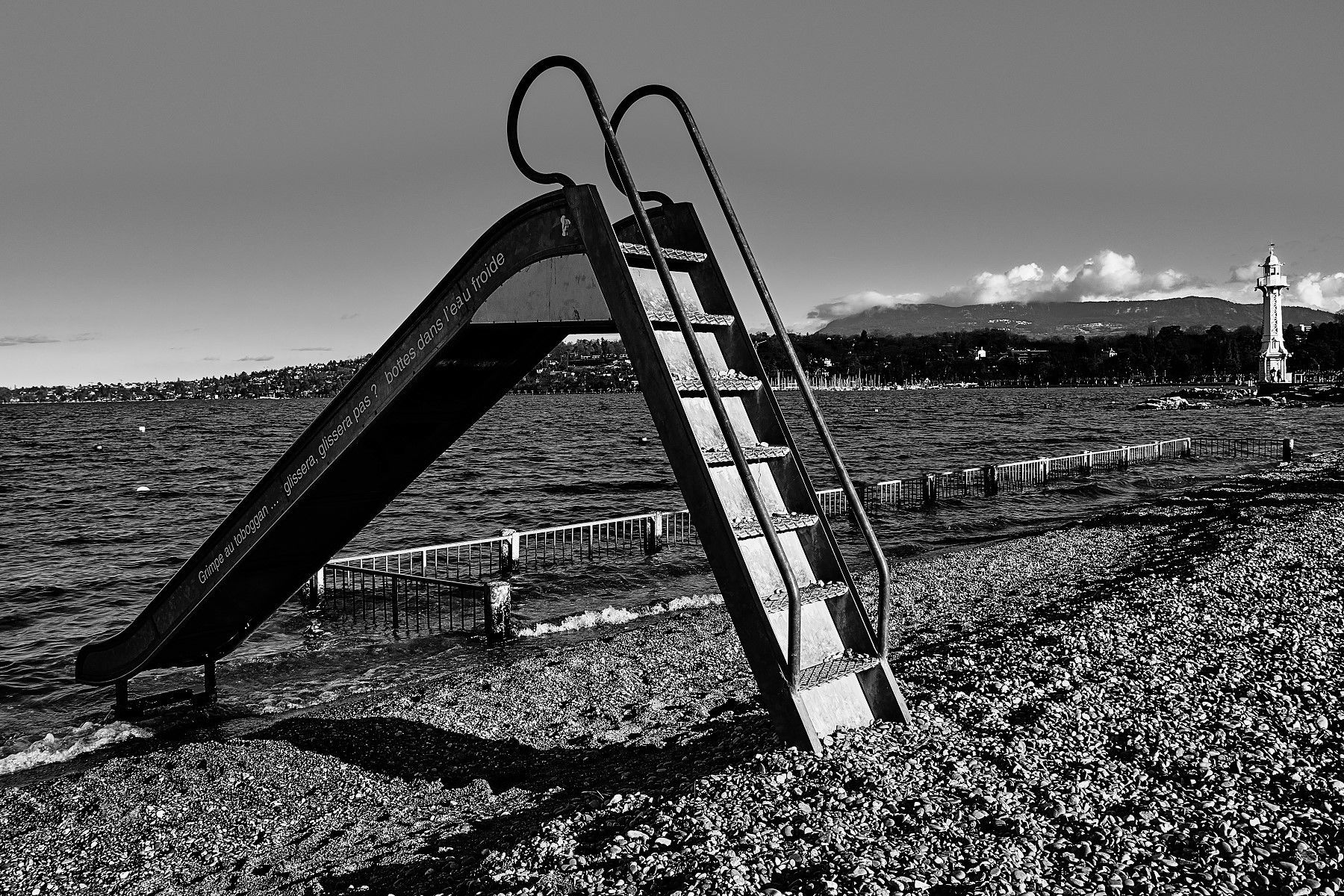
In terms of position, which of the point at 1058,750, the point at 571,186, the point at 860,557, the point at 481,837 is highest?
the point at 571,186

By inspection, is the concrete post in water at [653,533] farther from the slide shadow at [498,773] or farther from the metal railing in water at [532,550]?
the slide shadow at [498,773]

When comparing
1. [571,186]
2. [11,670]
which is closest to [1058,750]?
[571,186]

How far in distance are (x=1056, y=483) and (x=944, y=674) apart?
33739mm

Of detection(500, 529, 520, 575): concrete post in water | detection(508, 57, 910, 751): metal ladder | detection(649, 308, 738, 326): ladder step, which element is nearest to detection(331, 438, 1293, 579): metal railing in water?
detection(500, 529, 520, 575): concrete post in water

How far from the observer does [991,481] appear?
118 ft

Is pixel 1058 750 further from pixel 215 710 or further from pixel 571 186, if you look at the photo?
pixel 215 710

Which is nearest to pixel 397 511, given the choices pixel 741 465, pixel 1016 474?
pixel 1016 474

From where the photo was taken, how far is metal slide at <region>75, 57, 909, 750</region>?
5234 mm

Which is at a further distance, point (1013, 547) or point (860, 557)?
point (860, 557)

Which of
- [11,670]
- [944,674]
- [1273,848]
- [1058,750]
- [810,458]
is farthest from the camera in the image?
[810,458]

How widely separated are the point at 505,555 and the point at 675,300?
17876mm

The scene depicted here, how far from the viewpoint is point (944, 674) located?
27.2 ft

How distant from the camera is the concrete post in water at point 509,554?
22.0 m

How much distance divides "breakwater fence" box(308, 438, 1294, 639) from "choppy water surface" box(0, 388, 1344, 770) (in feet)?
2.51
